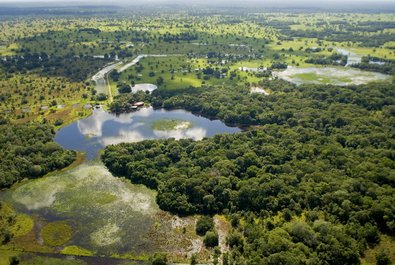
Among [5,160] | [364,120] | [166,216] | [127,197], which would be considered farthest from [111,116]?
[364,120]

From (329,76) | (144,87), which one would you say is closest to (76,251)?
(144,87)

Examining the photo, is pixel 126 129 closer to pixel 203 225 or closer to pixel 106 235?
pixel 106 235

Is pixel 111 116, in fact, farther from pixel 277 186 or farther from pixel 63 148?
pixel 277 186

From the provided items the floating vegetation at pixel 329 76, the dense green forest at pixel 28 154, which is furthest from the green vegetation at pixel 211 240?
the floating vegetation at pixel 329 76

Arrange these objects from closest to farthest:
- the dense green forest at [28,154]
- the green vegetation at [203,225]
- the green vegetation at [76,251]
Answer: the green vegetation at [76,251]
the green vegetation at [203,225]
the dense green forest at [28,154]

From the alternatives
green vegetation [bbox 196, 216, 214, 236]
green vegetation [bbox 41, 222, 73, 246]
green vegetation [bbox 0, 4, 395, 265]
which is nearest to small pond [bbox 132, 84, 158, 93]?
green vegetation [bbox 0, 4, 395, 265]

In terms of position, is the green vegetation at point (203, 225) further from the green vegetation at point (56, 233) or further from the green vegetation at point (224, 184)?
Result: the green vegetation at point (56, 233)

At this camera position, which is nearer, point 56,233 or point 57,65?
point 56,233
